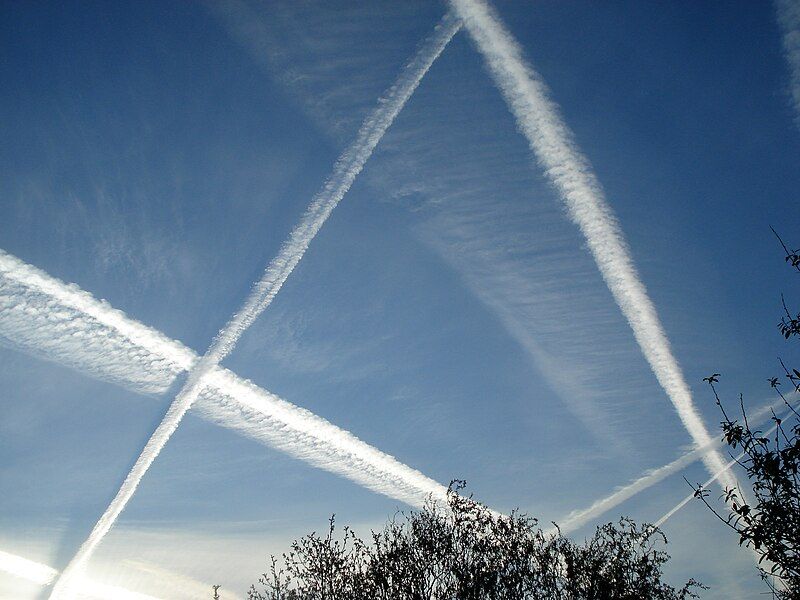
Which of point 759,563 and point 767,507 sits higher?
point 767,507

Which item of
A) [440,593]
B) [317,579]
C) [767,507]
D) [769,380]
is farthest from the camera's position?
[317,579]

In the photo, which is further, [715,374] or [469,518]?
[469,518]

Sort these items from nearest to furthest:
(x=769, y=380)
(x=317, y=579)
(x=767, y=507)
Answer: (x=767, y=507) < (x=769, y=380) < (x=317, y=579)

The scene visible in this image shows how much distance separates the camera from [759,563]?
7.90 m

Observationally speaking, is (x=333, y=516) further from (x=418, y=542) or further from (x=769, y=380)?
(x=769, y=380)

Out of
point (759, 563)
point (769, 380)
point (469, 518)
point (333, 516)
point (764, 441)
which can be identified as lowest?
point (759, 563)

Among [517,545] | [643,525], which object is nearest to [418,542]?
[517,545]

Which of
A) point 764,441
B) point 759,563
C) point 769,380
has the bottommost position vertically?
point 759,563

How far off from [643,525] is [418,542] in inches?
393

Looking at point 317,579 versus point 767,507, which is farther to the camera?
point 317,579

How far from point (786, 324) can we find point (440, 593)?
1743 centimetres

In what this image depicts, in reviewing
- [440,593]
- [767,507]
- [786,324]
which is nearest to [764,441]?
[767,507]

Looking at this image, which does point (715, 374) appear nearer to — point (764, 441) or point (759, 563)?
point (764, 441)

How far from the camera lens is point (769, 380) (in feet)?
28.8
